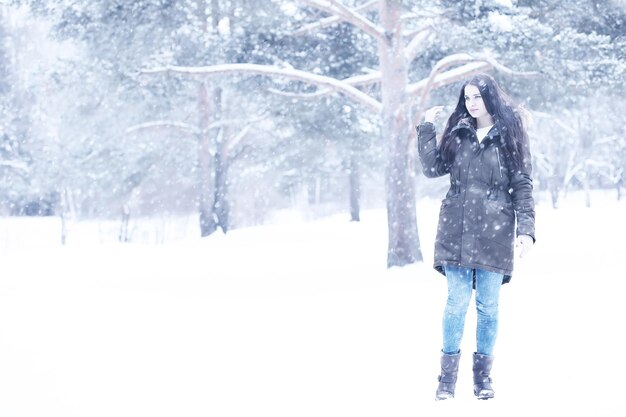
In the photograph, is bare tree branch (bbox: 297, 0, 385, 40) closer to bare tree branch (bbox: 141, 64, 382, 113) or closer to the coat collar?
bare tree branch (bbox: 141, 64, 382, 113)

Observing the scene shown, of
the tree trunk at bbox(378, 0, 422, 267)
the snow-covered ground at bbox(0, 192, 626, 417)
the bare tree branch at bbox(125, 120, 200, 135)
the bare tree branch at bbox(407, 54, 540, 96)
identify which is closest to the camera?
the snow-covered ground at bbox(0, 192, 626, 417)

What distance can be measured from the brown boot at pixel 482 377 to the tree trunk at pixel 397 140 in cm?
620

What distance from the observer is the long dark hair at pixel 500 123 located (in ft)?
11.8

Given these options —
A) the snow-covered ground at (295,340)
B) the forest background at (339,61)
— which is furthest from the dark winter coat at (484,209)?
the forest background at (339,61)

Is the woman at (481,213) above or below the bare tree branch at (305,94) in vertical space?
below

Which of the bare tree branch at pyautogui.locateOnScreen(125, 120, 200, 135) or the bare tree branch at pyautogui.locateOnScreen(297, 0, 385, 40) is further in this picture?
the bare tree branch at pyautogui.locateOnScreen(125, 120, 200, 135)

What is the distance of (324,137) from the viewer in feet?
41.4

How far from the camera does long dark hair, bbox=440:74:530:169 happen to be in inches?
142

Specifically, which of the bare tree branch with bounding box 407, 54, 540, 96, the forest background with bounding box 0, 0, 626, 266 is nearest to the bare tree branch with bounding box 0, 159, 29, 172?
the forest background with bounding box 0, 0, 626, 266

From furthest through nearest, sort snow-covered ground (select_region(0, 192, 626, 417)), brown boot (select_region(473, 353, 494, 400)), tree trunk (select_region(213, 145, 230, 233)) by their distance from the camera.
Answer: tree trunk (select_region(213, 145, 230, 233)) → snow-covered ground (select_region(0, 192, 626, 417)) → brown boot (select_region(473, 353, 494, 400))

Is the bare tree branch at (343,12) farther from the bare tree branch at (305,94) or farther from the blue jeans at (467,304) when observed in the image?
the blue jeans at (467,304)

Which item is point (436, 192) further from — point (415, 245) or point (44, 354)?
point (44, 354)

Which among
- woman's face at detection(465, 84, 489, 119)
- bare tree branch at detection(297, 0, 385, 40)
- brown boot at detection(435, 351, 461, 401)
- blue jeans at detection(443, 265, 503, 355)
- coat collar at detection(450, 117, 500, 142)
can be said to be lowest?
brown boot at detection(435, 351, 461, 401)

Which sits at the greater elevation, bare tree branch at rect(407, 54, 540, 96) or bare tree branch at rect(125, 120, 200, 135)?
bare tree branch at rect(125, 120, 200, 135)
